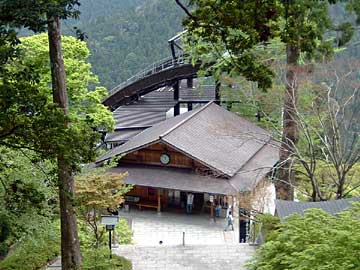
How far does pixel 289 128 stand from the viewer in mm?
15305

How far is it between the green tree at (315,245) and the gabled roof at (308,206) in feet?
10.7

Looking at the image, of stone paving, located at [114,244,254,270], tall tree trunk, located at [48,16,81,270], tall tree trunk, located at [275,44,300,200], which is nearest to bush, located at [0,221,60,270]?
stone paving, located at [114,244,254,270]

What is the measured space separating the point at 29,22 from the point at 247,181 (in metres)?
14.9

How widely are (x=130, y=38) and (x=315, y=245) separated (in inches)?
2285

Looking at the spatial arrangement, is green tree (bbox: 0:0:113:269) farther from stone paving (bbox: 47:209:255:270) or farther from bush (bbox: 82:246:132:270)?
stone paving (bbox: 47:209:255:270)

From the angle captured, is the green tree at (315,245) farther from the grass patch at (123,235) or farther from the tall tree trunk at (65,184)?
the grass patch at (123,235)

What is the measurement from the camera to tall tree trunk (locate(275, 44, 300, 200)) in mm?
14914

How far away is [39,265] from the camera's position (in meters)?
12.7

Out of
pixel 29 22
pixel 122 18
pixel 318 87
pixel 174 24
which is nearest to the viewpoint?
pixel 29 22

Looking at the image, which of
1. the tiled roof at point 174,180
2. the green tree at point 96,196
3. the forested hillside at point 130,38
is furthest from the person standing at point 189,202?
the forested hillside at point 130,38

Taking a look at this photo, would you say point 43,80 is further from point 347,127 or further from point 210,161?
point 347,127

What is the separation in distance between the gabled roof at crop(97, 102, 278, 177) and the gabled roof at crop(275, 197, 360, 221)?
5912 mm

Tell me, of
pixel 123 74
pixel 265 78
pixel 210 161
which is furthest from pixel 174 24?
pixel 265 78

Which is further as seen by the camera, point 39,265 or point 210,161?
point 210,161
